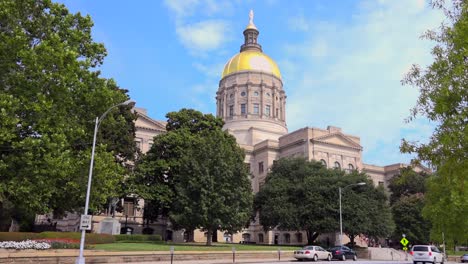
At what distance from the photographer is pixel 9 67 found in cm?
2478

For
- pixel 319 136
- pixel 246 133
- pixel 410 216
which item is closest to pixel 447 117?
pixel 410 216

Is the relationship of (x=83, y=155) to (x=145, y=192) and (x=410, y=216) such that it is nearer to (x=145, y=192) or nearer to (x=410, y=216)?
(x=145, y=192)

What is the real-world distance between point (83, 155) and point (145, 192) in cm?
2290

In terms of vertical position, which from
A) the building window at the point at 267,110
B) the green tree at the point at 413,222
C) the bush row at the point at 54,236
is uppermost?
the building window at the point at 267,110

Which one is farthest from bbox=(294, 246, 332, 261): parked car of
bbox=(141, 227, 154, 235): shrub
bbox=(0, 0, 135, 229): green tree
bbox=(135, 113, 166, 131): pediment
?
bbox=(135, 113, 166, 131): pediment

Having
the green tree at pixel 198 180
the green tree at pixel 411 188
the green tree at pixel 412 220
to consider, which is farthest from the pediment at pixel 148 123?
the green tree at pixel 411 188

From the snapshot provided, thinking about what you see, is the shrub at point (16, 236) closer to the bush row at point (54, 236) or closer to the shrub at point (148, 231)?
the bush row at point (54, 236)

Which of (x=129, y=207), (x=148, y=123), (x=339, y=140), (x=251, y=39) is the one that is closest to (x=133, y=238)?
(x=129, y=207)

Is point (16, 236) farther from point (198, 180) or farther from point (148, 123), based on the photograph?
point (148, 123)

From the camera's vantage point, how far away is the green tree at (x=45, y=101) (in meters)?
23.8

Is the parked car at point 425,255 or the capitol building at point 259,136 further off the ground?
the capitol building at point 259,136

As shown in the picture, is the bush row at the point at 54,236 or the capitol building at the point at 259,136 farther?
the capitol building at the point at 259,136

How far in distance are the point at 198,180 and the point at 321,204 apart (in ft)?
60.9

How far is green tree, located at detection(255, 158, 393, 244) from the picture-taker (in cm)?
5475
